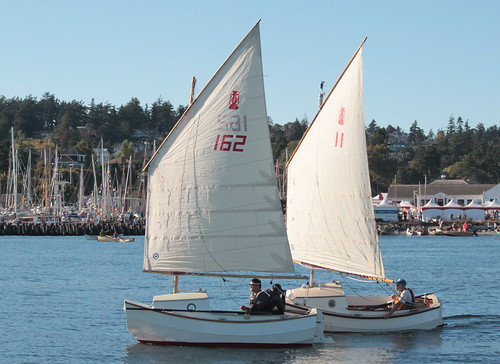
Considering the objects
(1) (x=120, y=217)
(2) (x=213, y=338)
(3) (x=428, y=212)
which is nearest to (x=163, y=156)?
(2) (x=213, y=338)

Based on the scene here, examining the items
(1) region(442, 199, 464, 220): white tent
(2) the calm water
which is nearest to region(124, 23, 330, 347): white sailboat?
(2) the calm water

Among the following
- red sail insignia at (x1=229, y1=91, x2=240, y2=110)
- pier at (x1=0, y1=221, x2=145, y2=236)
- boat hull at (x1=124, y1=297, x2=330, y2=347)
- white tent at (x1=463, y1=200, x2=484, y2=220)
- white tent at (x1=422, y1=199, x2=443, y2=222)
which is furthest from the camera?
white tent at (x1=422, y1=199, x2=443, y2=222)

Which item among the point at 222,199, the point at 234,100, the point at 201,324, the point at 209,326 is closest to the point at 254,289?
the point at 209,326

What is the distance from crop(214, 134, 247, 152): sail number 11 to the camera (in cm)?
2894

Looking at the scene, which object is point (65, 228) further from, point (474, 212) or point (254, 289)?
point (254, 289)

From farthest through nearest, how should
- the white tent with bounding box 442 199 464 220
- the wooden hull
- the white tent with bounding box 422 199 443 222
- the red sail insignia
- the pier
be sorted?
the white tent with bounding box 442 199 464 220 < the white tent with bounding box 422 199 443 222 < the pier < the wooden hull < the red sail insignia

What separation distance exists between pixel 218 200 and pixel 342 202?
724cm

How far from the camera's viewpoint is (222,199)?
96.0ft

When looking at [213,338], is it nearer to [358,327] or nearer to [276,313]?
[276,313]

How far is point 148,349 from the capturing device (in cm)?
2948

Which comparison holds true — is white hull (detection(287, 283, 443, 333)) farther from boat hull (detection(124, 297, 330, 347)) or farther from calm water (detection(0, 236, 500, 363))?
boat hull (detection(124, 297, 330, 347))

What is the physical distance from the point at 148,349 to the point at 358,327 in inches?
346

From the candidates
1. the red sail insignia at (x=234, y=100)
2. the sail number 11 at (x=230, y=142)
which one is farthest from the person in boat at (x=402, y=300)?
the red sail insignia at (x=234, y=100)

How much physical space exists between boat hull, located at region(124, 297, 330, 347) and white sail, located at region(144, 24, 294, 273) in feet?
5.43
